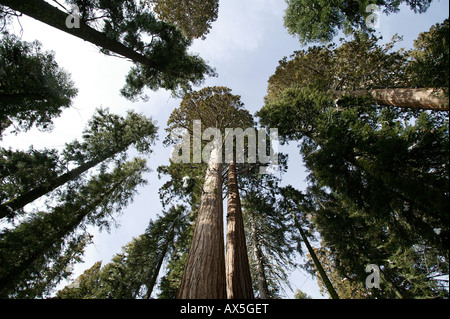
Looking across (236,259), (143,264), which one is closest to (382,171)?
(236,259)

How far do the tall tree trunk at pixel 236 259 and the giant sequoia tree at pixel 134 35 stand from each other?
616 cm

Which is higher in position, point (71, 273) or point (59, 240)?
point (59, 240)

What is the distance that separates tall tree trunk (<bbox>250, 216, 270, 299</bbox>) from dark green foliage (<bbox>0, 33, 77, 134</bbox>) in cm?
1089

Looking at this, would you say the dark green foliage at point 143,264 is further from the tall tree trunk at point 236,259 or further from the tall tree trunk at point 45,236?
the tall tree trunk at point 236,259

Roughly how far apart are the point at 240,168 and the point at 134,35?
23.4 ft

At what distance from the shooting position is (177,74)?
830cm

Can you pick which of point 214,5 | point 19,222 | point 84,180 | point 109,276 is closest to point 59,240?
point 19,222

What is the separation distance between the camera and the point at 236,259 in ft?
12.9

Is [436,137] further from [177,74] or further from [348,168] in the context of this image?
[177,74]

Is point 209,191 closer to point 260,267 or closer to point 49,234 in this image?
point 260,267

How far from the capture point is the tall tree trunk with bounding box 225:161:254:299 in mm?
3367

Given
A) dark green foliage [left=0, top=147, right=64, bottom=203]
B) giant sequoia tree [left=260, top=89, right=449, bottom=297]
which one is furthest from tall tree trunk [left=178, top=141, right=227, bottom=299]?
dark green foliage [left=0, top=147, right=64, bottom=203]

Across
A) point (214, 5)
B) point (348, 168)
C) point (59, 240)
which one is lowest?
point (59, 240)
